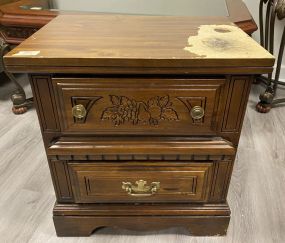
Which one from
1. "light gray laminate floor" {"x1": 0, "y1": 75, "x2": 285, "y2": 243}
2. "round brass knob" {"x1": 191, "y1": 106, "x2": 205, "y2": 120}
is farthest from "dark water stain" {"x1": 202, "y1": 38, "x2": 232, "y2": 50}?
"light gray laminate floor" {"x1": 0, "y1": 75, "x2": 285, "y2": 243}

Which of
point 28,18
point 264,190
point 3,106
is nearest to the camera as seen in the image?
point 264,190

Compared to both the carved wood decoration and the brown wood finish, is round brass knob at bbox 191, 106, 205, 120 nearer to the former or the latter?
the carved wood decoration

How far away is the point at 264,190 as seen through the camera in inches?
40.2

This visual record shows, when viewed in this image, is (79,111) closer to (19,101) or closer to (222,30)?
(222,30)

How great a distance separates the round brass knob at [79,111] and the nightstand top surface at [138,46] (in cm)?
10

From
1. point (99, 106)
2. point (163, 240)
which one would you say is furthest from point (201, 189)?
point (99, 106)

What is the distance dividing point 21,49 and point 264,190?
0.93 metres

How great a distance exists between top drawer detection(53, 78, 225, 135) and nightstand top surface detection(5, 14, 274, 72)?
1.9 inches

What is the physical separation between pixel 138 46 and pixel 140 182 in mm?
352

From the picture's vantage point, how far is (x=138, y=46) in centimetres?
61

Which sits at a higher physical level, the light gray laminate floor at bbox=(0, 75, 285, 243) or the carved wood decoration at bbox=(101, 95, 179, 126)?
the carved wood decoration at bbox=(101, 95, 179, 126)

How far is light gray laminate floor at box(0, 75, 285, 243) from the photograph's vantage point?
85 centimetres

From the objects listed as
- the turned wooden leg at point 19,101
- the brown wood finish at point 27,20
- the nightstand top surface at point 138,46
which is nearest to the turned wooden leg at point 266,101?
the brown wood finish at point 27,20

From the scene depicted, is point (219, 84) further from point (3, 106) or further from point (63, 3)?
point (3, 106)
